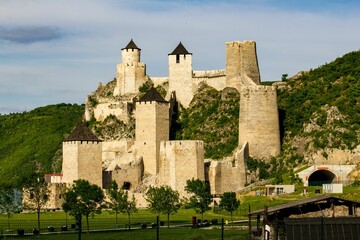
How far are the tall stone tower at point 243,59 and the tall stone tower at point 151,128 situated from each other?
311 inches

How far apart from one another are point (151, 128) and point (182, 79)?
1010 centimetres

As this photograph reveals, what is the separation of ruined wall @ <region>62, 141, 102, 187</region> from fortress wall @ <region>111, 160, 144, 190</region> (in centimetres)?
293

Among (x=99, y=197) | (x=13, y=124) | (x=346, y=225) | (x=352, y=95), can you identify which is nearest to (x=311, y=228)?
(x=346, y=225)

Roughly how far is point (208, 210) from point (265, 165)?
1305 centimetres

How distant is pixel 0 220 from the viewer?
224 ft

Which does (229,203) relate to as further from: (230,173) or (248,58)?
(248,58)

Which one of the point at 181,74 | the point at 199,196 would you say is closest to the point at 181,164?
the point at 199,196

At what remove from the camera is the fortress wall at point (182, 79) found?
3565 inches

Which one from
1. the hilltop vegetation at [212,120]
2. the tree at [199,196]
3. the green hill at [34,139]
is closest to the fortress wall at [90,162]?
the tree at [199,196]

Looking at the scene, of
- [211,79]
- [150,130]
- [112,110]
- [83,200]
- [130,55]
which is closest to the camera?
[83,200]

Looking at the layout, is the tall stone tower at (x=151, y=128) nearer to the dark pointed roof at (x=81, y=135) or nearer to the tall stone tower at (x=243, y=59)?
the dark pointed roof at (x=81, y=135)

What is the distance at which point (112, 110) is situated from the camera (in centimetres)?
9244

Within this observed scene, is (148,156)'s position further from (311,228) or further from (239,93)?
(311,228)

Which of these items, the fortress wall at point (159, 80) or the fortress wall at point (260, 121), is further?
the fortress wall at point (159, 80)
